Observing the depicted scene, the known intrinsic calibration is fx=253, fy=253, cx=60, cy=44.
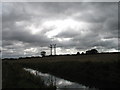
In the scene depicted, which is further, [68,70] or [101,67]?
[68,70]

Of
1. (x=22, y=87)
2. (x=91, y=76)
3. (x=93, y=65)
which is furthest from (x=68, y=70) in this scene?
(x=22, y=87)

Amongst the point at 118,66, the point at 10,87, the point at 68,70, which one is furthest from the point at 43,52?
the point at 10,87

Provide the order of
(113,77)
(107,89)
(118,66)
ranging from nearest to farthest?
(107,89) → (113,77) → (118,66)

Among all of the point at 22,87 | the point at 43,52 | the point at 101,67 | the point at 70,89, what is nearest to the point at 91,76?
the point at 101,67

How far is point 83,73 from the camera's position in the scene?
111 ft

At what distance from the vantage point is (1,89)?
17266 mm

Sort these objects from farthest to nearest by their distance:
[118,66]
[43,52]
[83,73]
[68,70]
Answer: [43,52] < [68,70] < [83,73] < [118,66]

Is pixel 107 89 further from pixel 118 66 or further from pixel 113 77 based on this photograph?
pixel 118 66

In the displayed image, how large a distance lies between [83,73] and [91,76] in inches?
122

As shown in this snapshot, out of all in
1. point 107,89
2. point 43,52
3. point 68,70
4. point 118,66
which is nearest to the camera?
point 107,89

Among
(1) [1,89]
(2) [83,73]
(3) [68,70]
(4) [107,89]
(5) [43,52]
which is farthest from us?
(5) [43,52]

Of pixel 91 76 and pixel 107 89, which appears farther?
pixel 91 76

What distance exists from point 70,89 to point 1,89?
775 centimetres

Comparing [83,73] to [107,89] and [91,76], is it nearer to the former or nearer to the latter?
[91,76]
